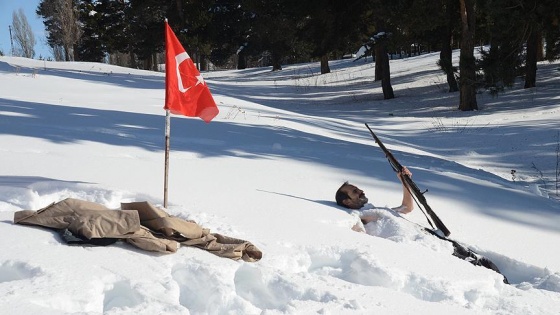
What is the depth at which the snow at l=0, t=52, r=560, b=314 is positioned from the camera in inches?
156

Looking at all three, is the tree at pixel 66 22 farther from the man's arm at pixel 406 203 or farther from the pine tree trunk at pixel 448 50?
the man's arm at pixel 406 203

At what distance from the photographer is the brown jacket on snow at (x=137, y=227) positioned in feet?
14.4

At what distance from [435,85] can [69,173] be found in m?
20.3

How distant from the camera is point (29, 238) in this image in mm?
4262

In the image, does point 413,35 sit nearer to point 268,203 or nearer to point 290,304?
point 268,203

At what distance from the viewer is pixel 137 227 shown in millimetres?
4480

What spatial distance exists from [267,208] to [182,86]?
141cm

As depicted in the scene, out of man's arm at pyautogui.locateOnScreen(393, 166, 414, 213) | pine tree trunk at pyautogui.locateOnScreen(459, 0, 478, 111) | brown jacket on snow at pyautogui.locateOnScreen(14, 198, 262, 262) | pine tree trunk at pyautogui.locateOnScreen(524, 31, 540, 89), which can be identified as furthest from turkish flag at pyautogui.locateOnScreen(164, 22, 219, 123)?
pine tree trunk at pyautogui.locateOnScreen(524, 31, 540, 89)

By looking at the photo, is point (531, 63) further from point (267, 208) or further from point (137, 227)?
point (137, 227)

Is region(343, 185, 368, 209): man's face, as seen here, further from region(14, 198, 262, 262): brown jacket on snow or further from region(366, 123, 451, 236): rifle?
region(14, 198, 262, 262): brown jacket on snow

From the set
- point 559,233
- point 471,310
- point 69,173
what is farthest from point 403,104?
point 471,310

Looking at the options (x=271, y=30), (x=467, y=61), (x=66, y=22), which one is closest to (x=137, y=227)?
(x=467, y=61)

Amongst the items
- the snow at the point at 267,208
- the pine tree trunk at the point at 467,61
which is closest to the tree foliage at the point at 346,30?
the pine tree trunk at the point at 467,61

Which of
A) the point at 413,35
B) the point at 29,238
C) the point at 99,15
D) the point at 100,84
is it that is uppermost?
the point at 99,15
